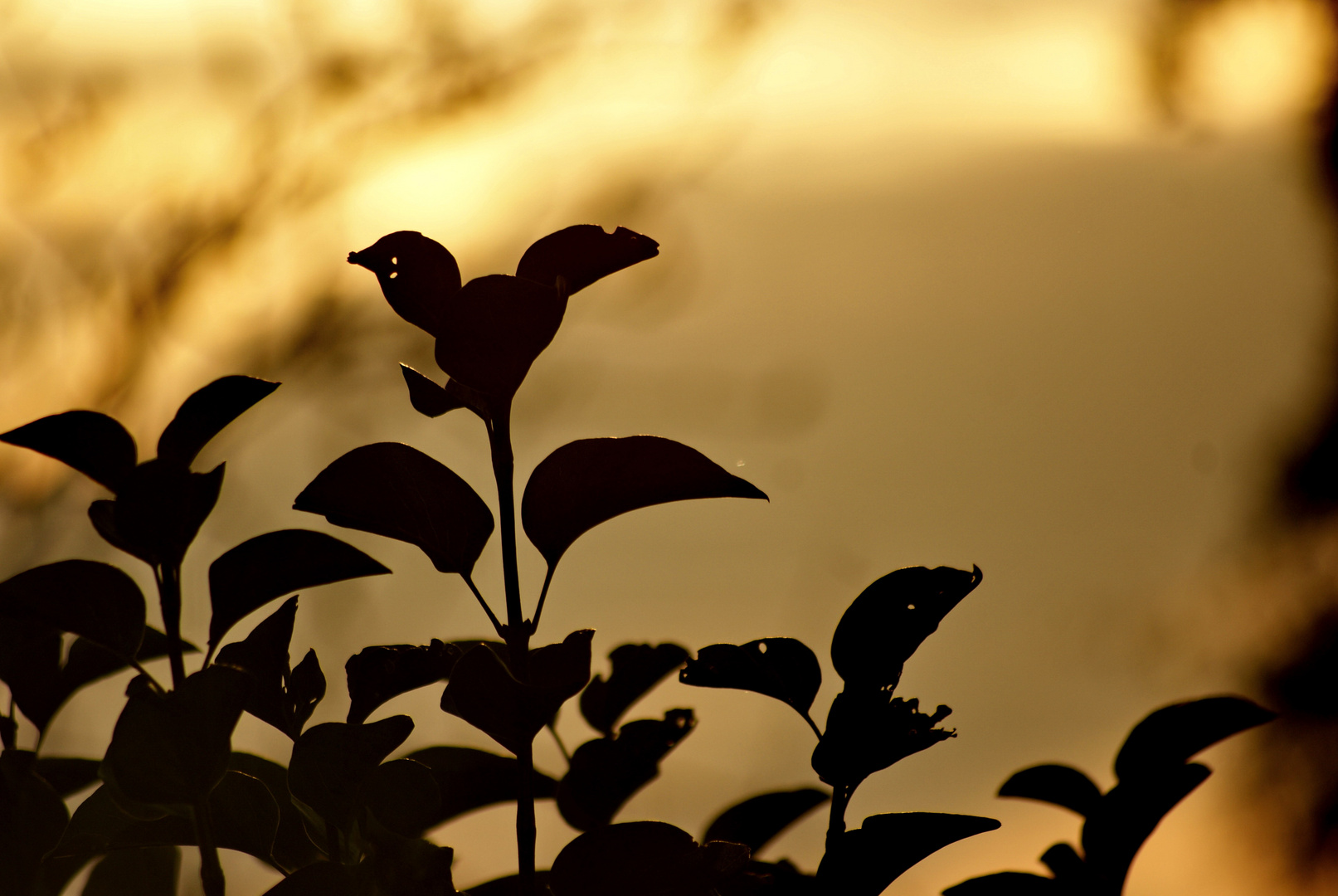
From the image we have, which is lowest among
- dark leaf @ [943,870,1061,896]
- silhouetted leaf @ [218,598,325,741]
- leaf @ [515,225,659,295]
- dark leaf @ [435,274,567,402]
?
dark leaf @ [943,870,1061,896]

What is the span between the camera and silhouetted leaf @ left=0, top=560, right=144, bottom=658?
321 millimetres

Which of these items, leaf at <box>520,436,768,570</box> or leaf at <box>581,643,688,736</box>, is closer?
leaf at <box>520,436,768,570</box>

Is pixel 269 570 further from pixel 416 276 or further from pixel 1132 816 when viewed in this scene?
pixel 1132 816

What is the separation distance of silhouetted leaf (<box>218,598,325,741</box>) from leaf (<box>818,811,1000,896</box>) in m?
0.19

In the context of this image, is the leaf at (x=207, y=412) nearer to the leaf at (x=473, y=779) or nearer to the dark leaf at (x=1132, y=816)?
the leaf at (x=473, y=779)

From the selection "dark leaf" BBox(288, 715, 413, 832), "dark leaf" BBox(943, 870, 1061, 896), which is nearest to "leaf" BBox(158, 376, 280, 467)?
"dark leaf" BBox(288, 715, 413, 832)

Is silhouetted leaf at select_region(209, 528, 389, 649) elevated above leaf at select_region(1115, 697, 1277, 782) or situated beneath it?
elevated above

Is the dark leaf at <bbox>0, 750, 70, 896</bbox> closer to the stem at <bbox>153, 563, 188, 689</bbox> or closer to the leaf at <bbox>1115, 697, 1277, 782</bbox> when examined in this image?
the stem at <bbox>153, 563, 188, 689</bbox>

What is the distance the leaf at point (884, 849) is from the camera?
1.06ft

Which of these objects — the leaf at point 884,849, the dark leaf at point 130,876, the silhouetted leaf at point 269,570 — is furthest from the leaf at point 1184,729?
the dark leaf at point 130,876

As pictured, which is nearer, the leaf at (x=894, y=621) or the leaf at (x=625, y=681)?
the leaf at (x=894, y=621)

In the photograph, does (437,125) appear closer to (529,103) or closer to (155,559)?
(529,103)

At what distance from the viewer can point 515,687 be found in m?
0.29

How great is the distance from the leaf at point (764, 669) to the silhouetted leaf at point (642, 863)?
0.06m
